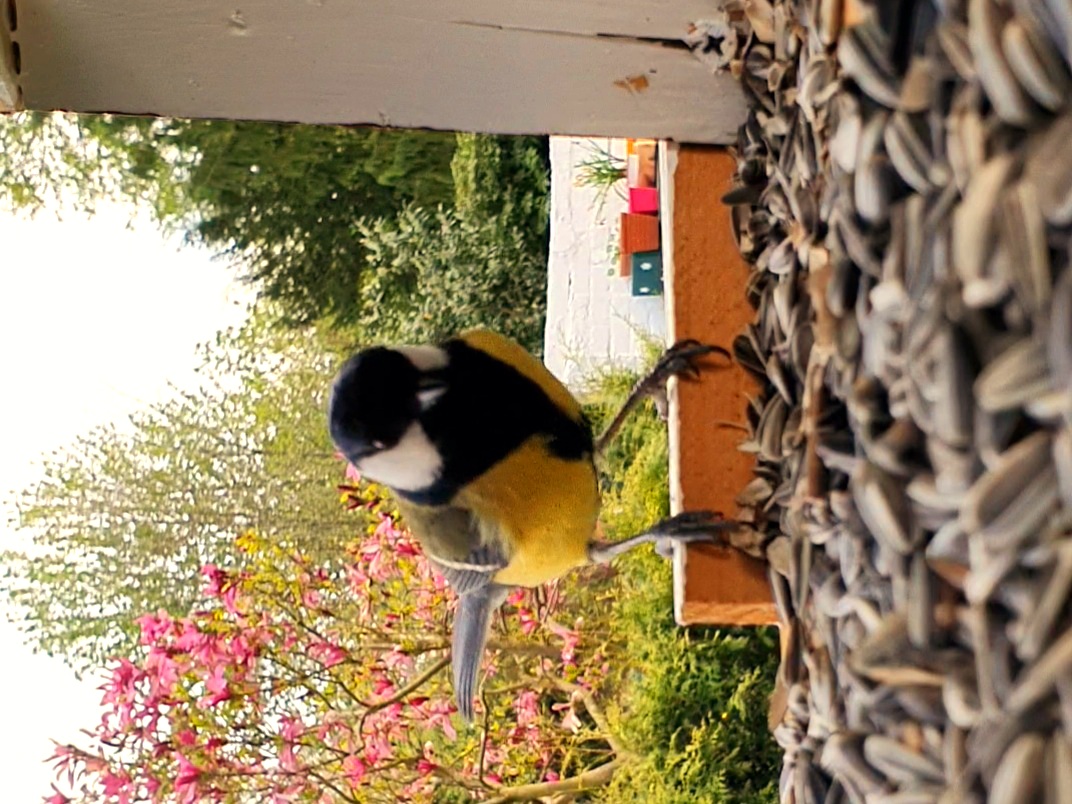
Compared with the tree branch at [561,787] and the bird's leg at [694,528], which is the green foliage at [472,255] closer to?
the tree branch at [561,787]

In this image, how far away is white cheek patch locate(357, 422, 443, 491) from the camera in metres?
0.72

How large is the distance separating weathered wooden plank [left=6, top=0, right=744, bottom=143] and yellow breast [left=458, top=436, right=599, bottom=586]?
0.26 m

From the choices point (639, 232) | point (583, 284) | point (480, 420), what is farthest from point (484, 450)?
point (583, 284)

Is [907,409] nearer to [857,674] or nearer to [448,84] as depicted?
[857,674]

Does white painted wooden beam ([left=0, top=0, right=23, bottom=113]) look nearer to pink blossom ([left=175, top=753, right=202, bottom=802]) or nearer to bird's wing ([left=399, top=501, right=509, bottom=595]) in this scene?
bird's wing ([left=399, top=501, right=509, bottom=595])

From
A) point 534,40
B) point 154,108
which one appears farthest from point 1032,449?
point 154,108

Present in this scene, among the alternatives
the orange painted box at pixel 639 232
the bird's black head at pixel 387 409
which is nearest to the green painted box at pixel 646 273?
the orange painted box at pixel 639 232

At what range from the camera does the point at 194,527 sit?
2.00m

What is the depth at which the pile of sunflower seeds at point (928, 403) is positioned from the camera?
1.10 ft

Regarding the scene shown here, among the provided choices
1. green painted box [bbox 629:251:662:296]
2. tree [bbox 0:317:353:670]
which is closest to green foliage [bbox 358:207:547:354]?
tree [bbox 0:317:353:670]

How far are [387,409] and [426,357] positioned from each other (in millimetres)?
69

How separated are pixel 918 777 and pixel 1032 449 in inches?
6.8

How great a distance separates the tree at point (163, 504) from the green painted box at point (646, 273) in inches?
26.9

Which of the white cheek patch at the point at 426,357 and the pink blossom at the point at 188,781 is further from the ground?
the white cheek patch at the point at 426,357
